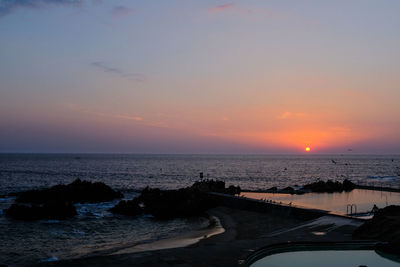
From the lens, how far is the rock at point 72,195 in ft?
129

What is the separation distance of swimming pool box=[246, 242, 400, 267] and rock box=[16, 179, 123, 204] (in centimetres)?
3172

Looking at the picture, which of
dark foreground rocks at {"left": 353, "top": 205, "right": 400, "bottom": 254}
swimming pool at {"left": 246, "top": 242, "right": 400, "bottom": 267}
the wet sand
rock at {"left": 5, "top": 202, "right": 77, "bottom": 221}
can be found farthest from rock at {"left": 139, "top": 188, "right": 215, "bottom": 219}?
swimming pool at {"left": 246, "top": 242, "right": 400, "bottom": 267}

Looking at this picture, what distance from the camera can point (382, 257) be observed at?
1139 centimetres

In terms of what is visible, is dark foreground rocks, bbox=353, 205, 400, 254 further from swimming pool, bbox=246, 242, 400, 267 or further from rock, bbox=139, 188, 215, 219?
rock, bbox=139, 188, 215, 219

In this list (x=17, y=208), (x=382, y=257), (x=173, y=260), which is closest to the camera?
(x=173, y=260)

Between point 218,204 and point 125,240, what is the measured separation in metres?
12.5

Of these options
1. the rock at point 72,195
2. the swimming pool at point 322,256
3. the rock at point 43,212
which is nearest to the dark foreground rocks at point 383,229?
the swimming pool at point 322,256

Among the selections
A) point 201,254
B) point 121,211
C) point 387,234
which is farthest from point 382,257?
point 121,211

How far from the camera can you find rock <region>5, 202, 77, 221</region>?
27916mm

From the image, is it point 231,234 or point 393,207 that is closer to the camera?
point 393,207

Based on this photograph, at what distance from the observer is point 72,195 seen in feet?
134

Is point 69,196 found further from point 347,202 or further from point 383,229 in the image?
point 383,229

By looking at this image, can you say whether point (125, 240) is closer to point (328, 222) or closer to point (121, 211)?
point (121, 211)

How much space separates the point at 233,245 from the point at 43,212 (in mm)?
21466
